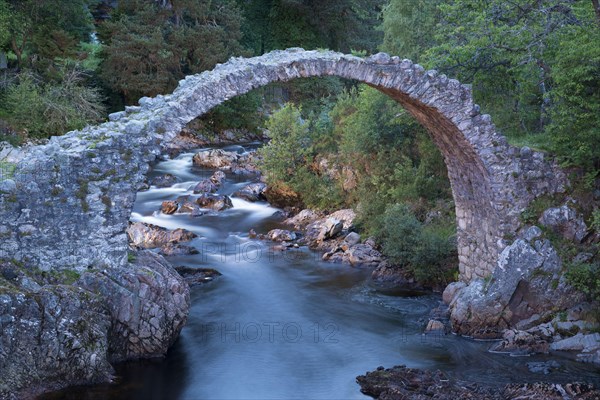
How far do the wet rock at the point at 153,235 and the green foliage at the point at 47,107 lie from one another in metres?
4.77

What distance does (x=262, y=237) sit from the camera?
58.1 ft

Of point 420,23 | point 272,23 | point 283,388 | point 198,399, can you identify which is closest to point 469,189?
point 283,388

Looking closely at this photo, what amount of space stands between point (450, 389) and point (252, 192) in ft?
42.9

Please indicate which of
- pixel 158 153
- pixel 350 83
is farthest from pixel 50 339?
pixel 350 83

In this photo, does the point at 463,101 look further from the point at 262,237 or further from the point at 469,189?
the point at 262,237

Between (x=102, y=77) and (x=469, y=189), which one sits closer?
(x=469, y=189)

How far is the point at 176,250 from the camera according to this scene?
1617cm

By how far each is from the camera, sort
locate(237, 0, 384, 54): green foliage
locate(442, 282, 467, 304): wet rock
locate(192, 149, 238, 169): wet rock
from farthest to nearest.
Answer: locate(237, 0, 384, 54): green foliage < locate(192, 149, 238, 169): wet rock < locate(442, 282, 467, 304): wet rock

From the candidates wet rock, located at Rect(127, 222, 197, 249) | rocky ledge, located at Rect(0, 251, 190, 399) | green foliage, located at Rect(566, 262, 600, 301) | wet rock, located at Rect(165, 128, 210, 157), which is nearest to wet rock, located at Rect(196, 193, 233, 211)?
wet rock, located at Rect(127, 222, 197, 249)

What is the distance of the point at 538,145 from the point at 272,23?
24.4m

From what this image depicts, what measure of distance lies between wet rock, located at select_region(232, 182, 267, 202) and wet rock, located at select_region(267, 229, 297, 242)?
A: 3282 millimetres

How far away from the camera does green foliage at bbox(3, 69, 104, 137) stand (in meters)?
19.9

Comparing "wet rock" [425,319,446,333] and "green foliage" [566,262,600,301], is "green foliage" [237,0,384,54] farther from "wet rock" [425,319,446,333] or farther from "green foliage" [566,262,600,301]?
"green foliage" [566,262,600,301]

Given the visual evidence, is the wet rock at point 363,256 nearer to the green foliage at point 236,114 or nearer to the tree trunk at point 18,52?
the green foliage at point 236,114
